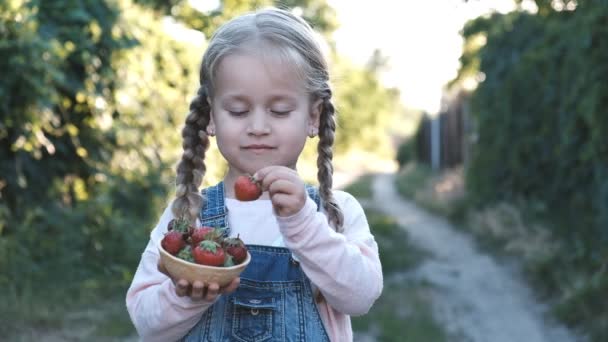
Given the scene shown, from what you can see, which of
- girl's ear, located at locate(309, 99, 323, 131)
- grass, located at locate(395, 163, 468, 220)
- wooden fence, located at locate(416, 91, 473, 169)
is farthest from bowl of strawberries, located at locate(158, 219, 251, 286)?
wooden fence, located at locate(416, 91, 473, 169)

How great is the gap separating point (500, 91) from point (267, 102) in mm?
9355

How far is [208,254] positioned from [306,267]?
0.30 metres

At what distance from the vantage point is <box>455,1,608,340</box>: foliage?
6.16 meters

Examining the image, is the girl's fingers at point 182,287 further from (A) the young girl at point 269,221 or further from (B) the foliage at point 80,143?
(B) the foliage at point 80,143

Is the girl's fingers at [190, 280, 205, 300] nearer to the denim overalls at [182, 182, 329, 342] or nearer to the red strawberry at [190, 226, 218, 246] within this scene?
the red strawberry at [190, 226, 218, 246]

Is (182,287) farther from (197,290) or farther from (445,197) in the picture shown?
(445,197)

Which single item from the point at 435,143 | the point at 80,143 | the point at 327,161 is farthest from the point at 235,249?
the point at 435,143

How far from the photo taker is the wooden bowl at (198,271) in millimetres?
1771

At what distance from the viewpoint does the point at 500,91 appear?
10.9m

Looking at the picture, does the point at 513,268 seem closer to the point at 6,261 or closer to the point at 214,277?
the point at 6,261

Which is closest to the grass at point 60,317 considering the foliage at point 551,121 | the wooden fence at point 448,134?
the foliage at point 551,121

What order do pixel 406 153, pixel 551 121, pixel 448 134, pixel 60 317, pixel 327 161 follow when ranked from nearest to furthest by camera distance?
pixel 327 161
pixel 60 317
pixel 551 121
pixel 448 134
pixel 406 153

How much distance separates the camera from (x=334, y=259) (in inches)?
76.7

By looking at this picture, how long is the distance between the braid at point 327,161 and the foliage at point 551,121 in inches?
89.2
